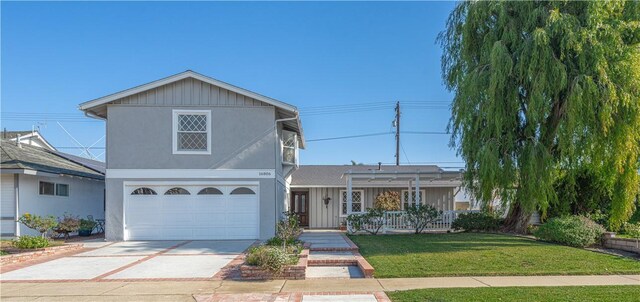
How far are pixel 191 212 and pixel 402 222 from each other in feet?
27.4

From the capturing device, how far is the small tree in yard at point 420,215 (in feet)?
59.2

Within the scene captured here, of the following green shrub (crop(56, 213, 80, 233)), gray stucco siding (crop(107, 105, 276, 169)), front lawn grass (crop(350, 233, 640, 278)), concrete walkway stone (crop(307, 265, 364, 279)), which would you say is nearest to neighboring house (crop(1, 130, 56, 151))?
green shrub (crop(56, 213, 80, 233))

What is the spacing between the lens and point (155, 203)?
15891mm

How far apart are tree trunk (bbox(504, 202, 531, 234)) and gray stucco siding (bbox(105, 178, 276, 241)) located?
8.72m

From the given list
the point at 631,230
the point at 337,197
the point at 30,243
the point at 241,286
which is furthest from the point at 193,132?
the point at 631,230

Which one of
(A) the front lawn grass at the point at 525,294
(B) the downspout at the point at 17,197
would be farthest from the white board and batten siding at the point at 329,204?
(A) the front lawn grass at the point at 525,294

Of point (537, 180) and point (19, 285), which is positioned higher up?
point (537, 180)

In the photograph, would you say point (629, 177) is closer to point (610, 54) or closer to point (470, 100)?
point (610, 54)

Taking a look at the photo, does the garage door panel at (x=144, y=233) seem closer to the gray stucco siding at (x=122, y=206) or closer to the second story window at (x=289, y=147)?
the gray stucco siding at (x=122, y=206)

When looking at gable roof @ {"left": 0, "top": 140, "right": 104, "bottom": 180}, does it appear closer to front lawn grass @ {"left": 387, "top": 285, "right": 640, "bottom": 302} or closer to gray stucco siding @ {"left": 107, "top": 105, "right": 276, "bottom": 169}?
gray stucco siding @ {"left": 107, "top": 105, "right": 276, "bottom": 169}

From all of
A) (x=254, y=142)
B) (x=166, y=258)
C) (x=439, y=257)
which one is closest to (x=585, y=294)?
(x=439, y=257)

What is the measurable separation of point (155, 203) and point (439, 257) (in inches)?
395

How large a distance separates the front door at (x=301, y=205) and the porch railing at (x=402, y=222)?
5.88 meters

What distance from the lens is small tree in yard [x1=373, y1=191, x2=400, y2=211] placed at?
75.4 feet
